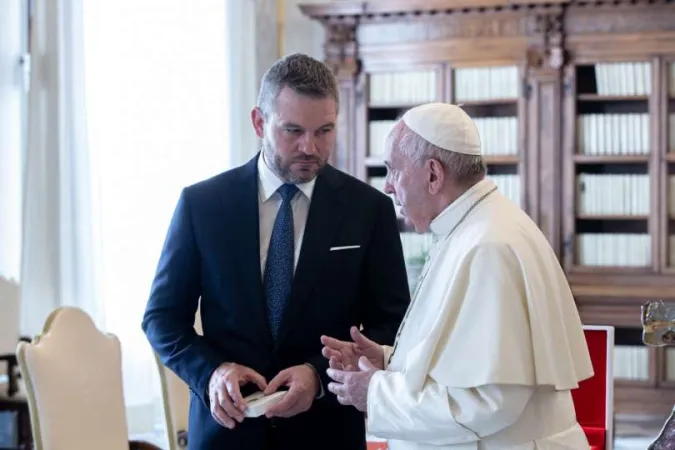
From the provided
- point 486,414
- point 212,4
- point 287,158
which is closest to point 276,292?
point 287,158

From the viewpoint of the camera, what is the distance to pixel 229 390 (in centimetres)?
189

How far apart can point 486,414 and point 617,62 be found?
4.94 meters

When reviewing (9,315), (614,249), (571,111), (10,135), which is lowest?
(9,315)

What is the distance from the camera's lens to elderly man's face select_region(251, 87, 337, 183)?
2012 mm

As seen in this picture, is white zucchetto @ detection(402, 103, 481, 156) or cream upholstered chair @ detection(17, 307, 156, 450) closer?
white zucchetto @ detection(402, 103, 481, 156)

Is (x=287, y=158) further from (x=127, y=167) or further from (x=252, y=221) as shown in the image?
(x=127, y=167)

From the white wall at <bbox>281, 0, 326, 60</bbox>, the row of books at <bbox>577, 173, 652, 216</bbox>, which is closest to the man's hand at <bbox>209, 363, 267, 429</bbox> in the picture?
the row of books at <bbox>577, 173, 652, 216</bbox>

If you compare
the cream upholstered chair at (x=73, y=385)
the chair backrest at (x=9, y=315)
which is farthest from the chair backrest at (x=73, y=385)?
the chair backrest at (x=9, y=315)

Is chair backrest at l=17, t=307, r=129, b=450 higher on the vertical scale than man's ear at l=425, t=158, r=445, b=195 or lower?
lower

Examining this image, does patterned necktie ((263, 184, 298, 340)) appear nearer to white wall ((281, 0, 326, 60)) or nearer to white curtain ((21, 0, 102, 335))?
white curtain ((21, 0, 102, 335))

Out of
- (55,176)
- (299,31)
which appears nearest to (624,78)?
(299,31)

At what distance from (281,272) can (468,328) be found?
55 cm

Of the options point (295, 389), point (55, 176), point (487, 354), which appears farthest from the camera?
point (55, 176)

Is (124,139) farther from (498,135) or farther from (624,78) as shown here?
(624,78)
